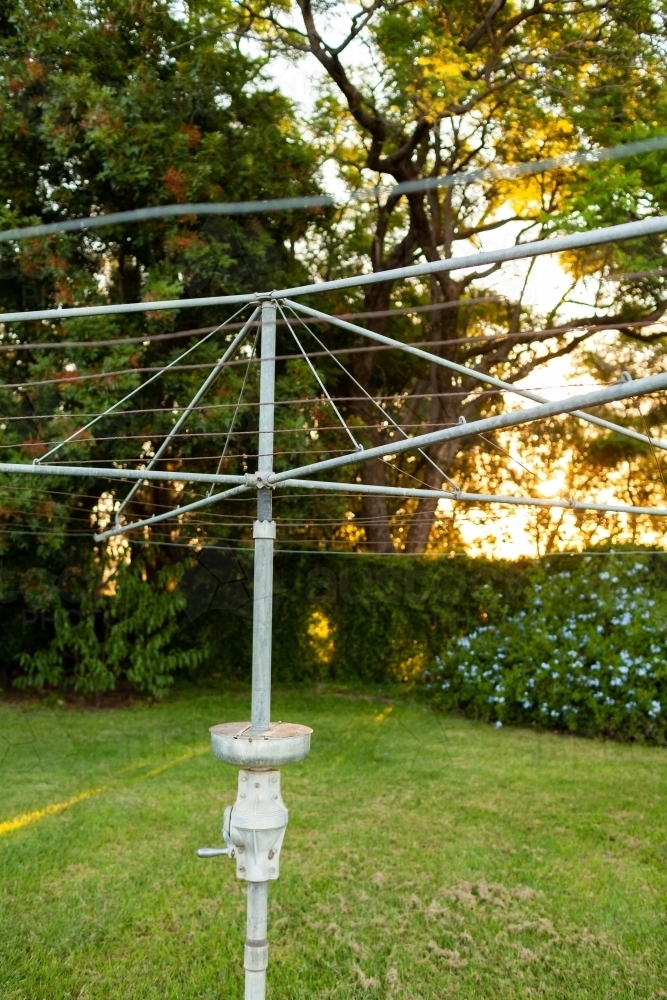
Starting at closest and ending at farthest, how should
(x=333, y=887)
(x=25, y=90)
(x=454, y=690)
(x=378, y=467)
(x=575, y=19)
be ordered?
(x=333, y=887), (x=25, y=90), (x=454, y=690), (x=575, y=19), (x=378, y=467)

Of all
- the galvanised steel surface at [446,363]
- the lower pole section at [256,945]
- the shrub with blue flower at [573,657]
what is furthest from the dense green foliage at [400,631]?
the lower pole section at [256,945]

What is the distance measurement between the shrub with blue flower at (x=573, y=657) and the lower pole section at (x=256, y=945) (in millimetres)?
5746

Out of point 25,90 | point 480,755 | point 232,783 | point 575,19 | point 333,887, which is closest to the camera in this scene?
point 333,887

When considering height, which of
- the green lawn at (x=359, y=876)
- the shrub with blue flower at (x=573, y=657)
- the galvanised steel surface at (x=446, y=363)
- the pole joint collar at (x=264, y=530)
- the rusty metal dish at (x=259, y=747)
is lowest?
the green lawn at (x=359, y=876)

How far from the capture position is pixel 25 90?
8.30 m

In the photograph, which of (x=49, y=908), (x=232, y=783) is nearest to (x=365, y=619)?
(x=232, y=783)

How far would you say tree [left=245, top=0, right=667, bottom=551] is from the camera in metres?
8.95

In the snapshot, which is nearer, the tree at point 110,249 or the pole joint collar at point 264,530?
the pole joint collar at point 264,530

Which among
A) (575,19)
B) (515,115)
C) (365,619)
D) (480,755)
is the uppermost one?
(575,19)

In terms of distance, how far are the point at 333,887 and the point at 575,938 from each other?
43.1 inches

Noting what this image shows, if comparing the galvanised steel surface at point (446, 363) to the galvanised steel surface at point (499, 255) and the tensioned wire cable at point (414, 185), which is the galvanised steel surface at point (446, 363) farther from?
the tensioned wire cable at point (414, 185)

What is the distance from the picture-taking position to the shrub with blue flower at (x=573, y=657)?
7.73 meters

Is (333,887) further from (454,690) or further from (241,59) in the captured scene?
(241,59)

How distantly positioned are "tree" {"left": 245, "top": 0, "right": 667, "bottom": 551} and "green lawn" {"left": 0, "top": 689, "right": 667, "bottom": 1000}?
2.78m
